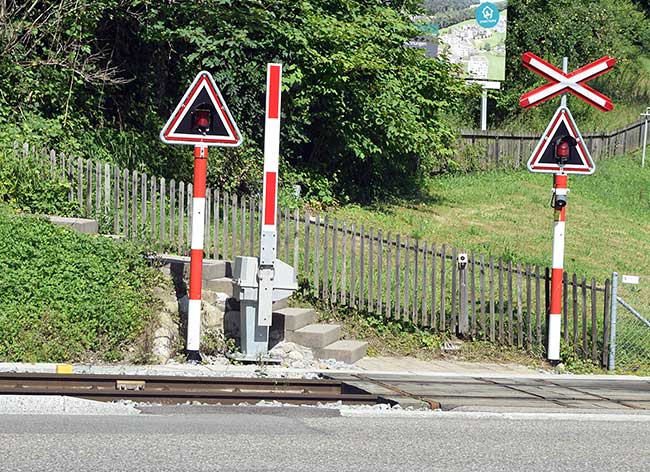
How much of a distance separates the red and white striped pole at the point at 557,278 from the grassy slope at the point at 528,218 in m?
5.43

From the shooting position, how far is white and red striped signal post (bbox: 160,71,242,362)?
10.6 meters

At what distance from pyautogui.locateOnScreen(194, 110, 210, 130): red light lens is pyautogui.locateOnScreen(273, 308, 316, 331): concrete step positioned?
2515 mm

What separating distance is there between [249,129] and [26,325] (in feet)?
32.5

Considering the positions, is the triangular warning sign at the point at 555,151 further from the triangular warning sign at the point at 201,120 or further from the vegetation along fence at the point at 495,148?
the vegetation along fence at the point at 495,148

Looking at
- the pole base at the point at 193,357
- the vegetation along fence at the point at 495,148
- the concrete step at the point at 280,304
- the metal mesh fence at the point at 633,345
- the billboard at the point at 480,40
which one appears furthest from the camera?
the billboard at the point at 480,40

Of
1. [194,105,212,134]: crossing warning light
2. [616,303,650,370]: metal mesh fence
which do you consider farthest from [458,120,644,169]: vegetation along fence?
[194,105,212,134]: crossing warning light

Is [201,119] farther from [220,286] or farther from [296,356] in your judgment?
[296,356]

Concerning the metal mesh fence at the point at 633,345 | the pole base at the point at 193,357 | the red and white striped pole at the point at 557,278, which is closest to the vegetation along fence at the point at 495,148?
the metal mesh fence at the point at 633,345

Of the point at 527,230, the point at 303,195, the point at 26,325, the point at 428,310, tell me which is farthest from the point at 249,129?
the point at 26,325

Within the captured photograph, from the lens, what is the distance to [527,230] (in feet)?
70.1

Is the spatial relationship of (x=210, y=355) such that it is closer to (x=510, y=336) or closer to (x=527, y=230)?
(x=510, y=336)

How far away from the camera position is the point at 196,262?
10.7 m

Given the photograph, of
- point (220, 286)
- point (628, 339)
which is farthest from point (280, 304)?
→ point (628, 339)

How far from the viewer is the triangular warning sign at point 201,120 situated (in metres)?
10.5
